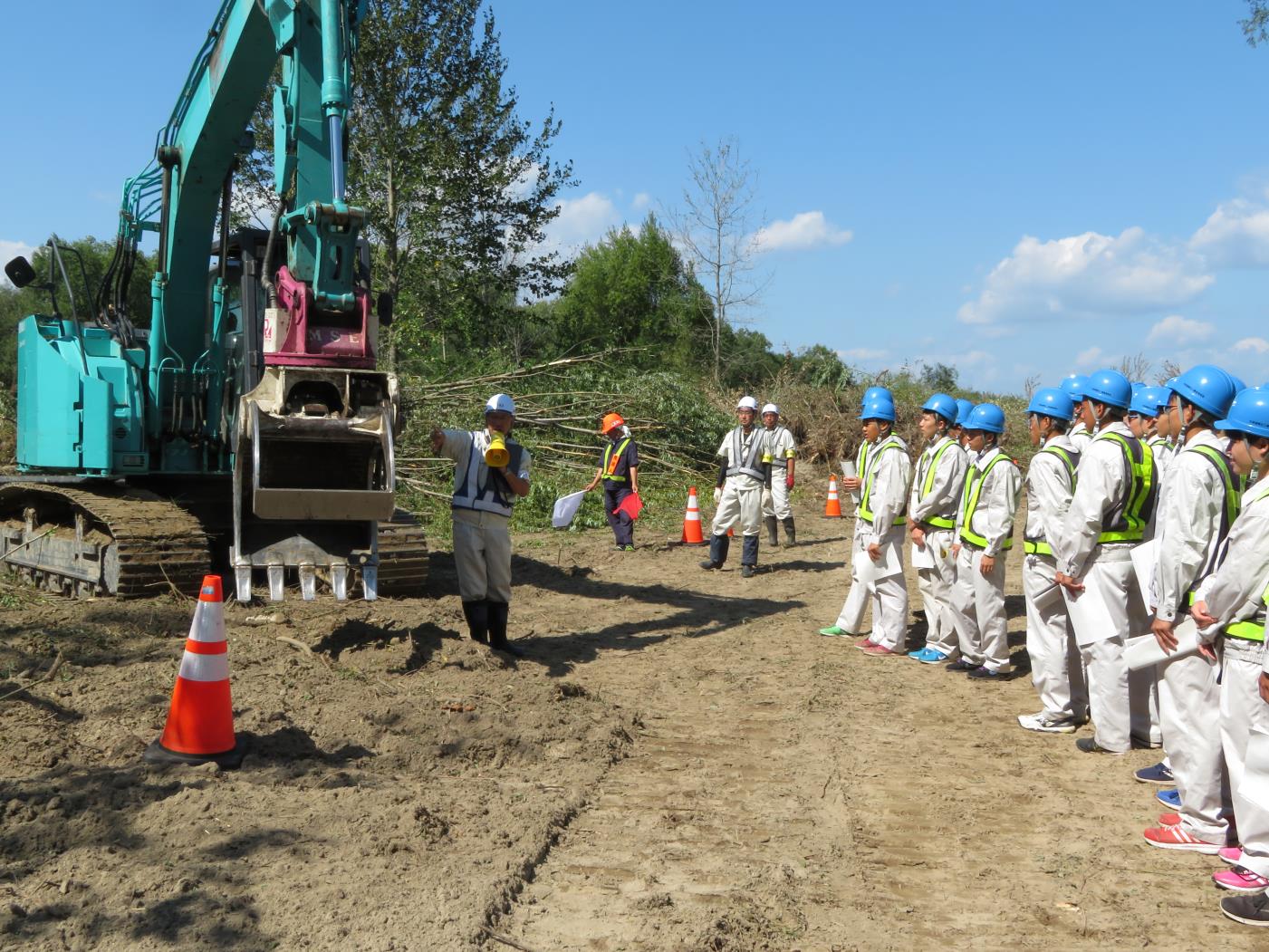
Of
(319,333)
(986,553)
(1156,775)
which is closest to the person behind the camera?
(1156,775)

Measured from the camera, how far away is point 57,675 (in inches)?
254

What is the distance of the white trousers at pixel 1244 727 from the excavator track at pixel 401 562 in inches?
281

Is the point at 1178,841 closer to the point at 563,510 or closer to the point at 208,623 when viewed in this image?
the point at 208,623

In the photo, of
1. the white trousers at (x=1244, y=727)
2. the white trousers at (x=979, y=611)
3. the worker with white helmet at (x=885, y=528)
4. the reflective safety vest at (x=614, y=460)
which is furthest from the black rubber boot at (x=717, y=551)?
the white trousers at (x=1244, y=727)

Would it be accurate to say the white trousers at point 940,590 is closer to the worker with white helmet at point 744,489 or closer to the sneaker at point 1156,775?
the sneaker at point 1156,775

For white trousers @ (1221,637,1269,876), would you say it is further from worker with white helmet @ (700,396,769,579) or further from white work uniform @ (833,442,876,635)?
worker with white helmet @ (700,396,769,579)

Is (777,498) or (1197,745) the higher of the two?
(777,498)

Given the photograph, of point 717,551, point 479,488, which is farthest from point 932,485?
point 717,551

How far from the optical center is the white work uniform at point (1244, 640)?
4500 millimetres

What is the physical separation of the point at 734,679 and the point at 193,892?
498 centimetres

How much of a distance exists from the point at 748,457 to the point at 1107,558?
22.7 ft

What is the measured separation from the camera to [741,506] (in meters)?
13.3

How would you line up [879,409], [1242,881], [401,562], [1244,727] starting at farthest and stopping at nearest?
[401,562] < [879,409] < [1244,727] < [1242,881]

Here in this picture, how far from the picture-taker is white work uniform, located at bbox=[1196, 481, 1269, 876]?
4500mm
